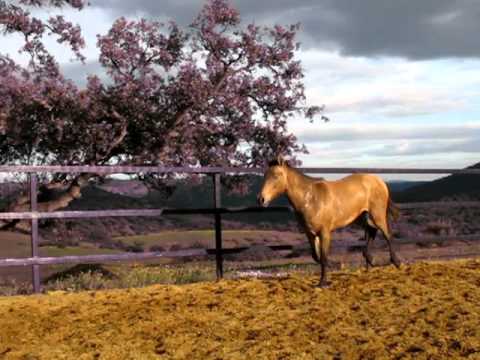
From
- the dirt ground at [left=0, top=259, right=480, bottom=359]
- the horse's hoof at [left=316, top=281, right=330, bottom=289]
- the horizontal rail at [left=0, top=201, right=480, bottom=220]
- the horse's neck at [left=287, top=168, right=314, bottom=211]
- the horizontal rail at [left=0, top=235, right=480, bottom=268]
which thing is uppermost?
the horse's neck at [left=287, top=168, right=314, bottom=211]

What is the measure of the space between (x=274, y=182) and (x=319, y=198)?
2.40ft

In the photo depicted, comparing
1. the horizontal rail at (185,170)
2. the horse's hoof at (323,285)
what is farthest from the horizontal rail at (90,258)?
the horse's hoof at (323,285)

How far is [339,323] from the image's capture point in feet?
21.7

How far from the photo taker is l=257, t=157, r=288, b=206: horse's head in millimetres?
8641

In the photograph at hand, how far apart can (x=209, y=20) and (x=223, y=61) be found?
109cm

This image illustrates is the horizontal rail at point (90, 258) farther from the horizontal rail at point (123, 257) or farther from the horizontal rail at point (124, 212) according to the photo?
the horizontal rail at point (124, 212)

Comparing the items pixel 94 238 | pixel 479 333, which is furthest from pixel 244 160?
pixel 94 238

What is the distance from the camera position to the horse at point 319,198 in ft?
29.1

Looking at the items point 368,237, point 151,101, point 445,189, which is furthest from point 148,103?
point 445,189

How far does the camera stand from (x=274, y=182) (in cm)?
883

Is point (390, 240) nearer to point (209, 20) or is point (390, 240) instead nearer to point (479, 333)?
point (479, 333)

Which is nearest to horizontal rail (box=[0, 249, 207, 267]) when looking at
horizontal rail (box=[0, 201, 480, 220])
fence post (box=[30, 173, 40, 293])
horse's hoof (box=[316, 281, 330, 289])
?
fence post (box=[30, 173, 40, 293])

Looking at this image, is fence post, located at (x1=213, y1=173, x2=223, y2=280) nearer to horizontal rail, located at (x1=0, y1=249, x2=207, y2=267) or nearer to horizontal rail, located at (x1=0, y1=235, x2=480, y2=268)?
horizontal rail, located at (x1=0, y1=235, x2=480, y2=268)

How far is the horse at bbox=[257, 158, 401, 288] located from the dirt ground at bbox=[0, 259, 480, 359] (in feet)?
2.23
